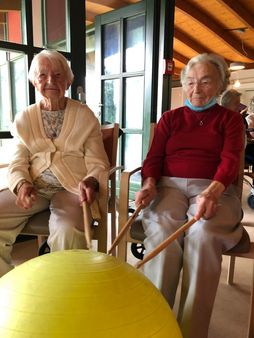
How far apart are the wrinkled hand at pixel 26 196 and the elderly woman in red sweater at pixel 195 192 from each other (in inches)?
17.6

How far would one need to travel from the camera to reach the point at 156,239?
3.92 ft

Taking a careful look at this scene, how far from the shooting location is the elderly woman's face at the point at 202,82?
136cm

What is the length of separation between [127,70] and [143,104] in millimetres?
446

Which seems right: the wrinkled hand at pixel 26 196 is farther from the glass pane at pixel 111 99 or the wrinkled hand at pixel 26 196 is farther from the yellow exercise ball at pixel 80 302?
the glass pane at pixel 111 99

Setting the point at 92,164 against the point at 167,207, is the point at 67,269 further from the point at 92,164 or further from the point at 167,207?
the point at 92,164

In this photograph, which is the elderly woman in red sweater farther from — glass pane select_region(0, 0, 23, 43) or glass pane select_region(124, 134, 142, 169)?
glass pane select_region(124, 134, 142, 169)

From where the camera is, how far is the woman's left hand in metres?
1.29

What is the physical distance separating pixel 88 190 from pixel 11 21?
138 centimetres

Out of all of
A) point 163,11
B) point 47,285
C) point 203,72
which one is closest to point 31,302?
point 47,285

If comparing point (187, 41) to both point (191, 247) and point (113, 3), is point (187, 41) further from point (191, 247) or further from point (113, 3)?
point (191, 247)

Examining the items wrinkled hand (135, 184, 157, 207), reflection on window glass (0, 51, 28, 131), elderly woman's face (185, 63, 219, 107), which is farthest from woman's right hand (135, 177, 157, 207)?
reflection on window glass (0, 51, 28, 131)

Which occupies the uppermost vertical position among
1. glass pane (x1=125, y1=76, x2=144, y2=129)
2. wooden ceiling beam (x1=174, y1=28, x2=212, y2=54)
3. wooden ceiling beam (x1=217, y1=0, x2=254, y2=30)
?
wooden ceiling beam (x1=217, y1=0, x2=254, y2=30)

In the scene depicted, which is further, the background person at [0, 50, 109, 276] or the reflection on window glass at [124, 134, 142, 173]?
the reflection on window glass at [124, 134, 142, 173]

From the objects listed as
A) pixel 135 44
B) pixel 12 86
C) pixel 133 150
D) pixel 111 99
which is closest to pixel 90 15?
pixel 135 44
